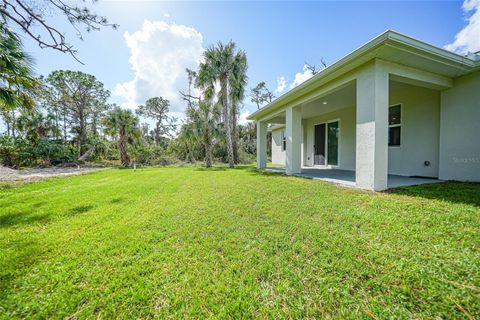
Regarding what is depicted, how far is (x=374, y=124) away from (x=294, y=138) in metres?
3.44

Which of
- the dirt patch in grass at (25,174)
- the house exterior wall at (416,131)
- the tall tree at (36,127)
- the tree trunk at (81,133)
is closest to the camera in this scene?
the house exterior wall at (416,131)

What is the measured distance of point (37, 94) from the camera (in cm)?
595

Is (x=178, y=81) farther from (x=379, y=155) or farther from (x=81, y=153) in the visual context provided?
(x=379, y=155)

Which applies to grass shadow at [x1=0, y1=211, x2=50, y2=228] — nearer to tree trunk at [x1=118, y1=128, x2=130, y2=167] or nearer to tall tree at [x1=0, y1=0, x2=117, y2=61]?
tall tree at [x1=0, y1=0, x2=117, y2=61]

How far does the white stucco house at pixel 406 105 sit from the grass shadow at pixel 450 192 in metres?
0.50

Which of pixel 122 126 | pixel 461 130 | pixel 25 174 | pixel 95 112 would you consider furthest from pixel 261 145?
pixel 95 112

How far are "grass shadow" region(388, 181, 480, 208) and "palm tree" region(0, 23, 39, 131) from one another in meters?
10.8

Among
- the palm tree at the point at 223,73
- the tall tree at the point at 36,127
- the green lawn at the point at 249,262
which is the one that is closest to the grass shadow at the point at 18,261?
the green lawn at the point at 249,262

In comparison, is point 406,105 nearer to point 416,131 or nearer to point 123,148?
point 416,131

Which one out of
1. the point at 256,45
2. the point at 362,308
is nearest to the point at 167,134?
the point at 256,45

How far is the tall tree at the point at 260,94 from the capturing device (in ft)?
84.1

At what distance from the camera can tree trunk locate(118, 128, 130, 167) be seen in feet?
49.1

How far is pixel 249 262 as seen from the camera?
6.06 feet

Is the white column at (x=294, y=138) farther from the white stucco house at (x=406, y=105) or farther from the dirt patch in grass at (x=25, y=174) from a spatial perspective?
the dirt patch in grass at (x=25, y=174)
